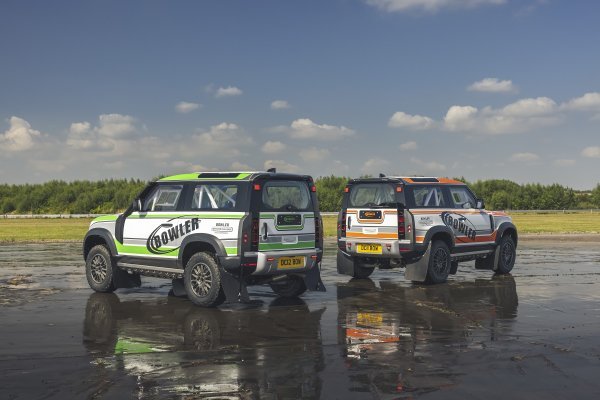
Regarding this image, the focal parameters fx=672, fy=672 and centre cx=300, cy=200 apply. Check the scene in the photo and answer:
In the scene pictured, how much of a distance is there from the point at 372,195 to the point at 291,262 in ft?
12.2

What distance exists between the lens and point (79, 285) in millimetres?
14195

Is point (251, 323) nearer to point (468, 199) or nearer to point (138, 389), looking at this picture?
point (138, 389)

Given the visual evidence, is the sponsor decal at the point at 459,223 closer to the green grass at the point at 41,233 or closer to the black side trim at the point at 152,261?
the black side trim at the point at 152,261

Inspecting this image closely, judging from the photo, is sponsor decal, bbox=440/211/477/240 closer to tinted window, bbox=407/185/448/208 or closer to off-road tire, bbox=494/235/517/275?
tinted window, bbox=407/185/448/208

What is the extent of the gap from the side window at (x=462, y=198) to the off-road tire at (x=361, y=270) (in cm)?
239

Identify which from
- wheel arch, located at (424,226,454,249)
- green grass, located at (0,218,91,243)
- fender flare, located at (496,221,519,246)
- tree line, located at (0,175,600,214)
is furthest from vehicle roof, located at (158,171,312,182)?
tree line, located at (0,175,600,214)

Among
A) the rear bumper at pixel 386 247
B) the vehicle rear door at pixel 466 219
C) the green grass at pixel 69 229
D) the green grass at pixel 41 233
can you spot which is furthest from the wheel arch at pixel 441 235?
the green grass at pixel 41 233

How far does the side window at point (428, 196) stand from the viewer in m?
14.1

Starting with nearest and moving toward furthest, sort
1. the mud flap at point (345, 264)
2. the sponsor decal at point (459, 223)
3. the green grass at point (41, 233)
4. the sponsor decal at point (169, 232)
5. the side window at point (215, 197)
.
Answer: the side window at point (215, 197), the sponsor decal at point (169, 232), the sponsor decal at point (459, 223), the mud flap at point (345, 264), the green grass at point (41, 233)

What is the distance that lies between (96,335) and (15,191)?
288ft

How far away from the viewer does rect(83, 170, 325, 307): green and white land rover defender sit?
1086 cm

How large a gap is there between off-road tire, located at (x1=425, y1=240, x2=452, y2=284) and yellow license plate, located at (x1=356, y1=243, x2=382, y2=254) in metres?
1.10

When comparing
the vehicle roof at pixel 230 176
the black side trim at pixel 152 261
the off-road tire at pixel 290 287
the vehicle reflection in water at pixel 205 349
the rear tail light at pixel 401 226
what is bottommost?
the vehicle reflection in water at pixel 205 349

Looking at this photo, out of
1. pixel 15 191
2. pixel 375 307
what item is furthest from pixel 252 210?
pixel 15 191
